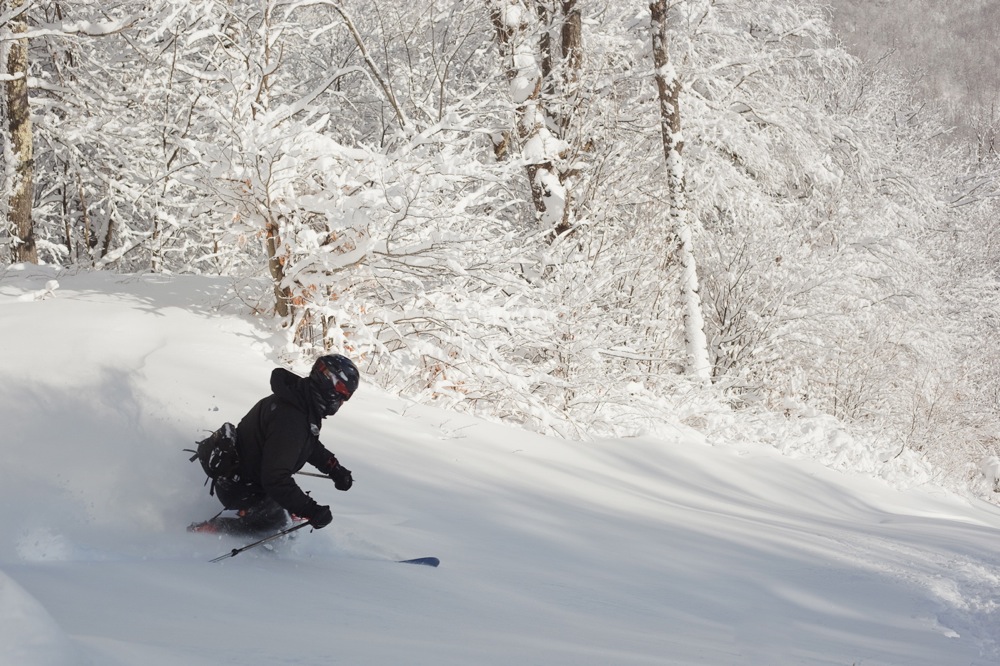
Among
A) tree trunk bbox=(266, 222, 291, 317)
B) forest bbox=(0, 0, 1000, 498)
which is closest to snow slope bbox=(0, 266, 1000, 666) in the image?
tree trunk bbox=(266, 222, 291, 317)

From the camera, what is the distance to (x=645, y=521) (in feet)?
17.0

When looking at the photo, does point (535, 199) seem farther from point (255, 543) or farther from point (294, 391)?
point (255, 543)

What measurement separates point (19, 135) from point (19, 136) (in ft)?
0.04

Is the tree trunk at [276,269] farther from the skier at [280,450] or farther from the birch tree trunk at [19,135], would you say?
the birch tree trunk at [19,135]

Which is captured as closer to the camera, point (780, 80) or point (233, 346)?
point (233, 346)

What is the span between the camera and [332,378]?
3754 millimetres

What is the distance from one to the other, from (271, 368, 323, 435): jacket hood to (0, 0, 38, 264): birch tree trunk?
8940 millimetres

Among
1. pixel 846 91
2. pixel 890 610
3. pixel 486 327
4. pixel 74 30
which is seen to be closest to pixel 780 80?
pixel 846 91

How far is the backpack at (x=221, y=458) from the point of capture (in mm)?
3852

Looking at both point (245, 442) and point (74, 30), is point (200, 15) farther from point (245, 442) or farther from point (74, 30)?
point (245, 442)

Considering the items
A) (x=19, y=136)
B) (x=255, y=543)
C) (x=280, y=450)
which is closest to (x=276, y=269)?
(x=280, y=450)

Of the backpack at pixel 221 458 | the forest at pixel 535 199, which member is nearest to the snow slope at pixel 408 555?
the backpack at pixel 221 458

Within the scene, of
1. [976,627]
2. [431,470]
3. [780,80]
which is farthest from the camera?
[780,80]

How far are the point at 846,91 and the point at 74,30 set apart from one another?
1615 centimetres
